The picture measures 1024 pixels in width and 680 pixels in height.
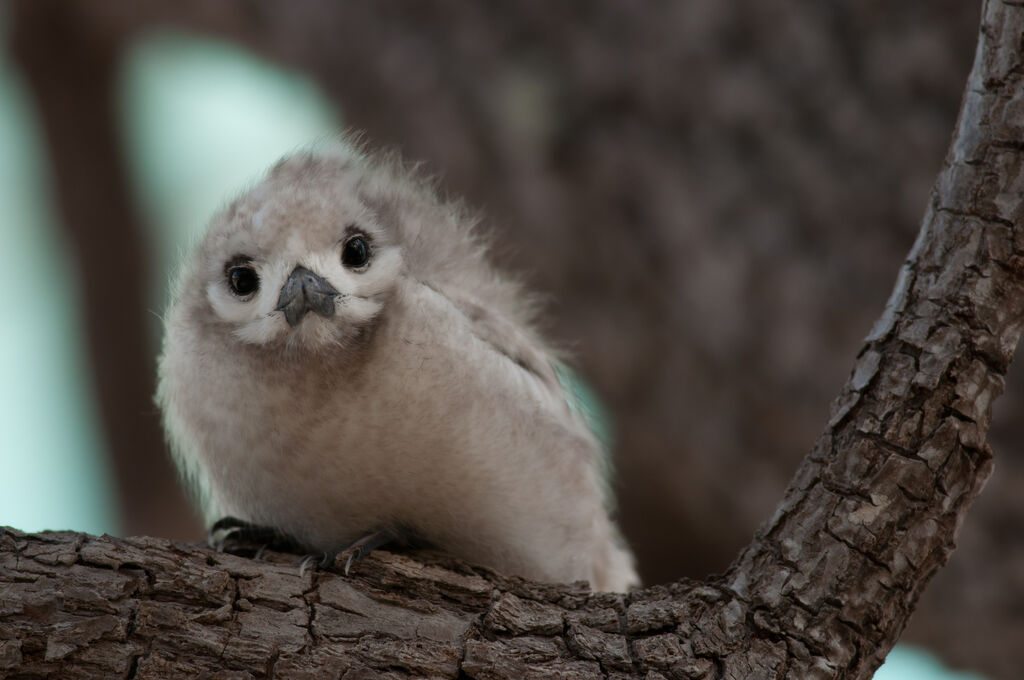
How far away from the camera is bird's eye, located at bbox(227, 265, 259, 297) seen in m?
2.09

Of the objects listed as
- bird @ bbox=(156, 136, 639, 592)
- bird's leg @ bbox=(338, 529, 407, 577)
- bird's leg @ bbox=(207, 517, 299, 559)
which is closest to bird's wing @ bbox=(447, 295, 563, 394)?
bird @ bbox=(156, 136, 639, 592)

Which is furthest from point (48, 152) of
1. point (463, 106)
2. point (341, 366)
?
point (341, 366)

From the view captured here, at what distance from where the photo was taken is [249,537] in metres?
2.06

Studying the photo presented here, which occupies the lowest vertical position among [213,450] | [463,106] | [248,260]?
[213,450]

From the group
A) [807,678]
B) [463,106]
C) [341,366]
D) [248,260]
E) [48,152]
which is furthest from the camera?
[463,106]

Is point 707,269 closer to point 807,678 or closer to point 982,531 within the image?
point 982,531

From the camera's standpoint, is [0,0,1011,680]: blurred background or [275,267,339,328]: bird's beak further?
[0,0,1011,680]: blurred background

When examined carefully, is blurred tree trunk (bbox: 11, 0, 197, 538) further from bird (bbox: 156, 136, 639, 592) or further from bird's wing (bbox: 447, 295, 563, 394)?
bird's wing (bbox: 447, 295, 563, 394)

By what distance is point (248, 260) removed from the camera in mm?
2098

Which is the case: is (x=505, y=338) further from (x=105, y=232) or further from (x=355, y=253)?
(x=105, y=232)

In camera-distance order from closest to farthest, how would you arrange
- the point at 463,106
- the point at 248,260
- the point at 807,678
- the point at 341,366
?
1. the point at 807,678
2. the point at 341,366
3. the point at 248,260
4. the point at 463,106

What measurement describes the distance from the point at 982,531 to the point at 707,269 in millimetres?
1250

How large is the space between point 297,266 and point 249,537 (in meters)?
0.53

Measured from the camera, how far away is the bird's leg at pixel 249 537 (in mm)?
2010
